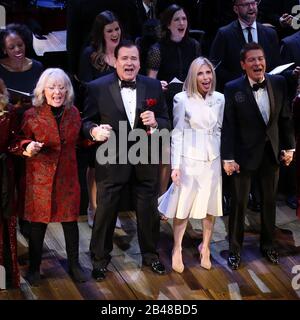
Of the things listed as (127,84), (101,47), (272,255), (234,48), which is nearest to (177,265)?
(272,255)

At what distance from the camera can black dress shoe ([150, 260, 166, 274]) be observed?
5.30 metres

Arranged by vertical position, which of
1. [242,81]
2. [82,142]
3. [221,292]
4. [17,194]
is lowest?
[221,292]

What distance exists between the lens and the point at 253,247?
5.70m

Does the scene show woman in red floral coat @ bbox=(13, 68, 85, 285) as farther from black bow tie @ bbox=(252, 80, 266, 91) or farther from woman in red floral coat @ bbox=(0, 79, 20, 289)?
black bow tie @ bbox=(252, 80, 266, 91)

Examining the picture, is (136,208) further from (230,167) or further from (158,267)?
(230,167)

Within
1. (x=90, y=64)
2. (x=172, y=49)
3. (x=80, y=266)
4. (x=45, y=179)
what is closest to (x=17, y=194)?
(x=45, y=179)

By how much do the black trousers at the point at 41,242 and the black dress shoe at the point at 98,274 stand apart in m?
0.14

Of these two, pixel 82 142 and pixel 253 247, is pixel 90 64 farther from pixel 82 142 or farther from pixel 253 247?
pixel 253 247

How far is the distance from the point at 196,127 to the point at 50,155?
968 millimetres

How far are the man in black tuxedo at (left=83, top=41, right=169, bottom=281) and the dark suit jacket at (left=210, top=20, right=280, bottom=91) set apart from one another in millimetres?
1068

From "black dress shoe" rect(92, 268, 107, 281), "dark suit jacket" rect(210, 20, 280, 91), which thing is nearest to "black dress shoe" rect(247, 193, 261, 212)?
"dark suit jacket" rect(210, 20, 280, 91)

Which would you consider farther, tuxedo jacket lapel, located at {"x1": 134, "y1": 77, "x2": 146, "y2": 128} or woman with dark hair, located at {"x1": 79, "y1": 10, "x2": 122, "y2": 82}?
woman with dark hair, located at {"x1": 79, "y1": 10, "x2": 122, "y2": 82}

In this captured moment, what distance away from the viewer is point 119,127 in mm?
5000

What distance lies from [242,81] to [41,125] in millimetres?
1338
